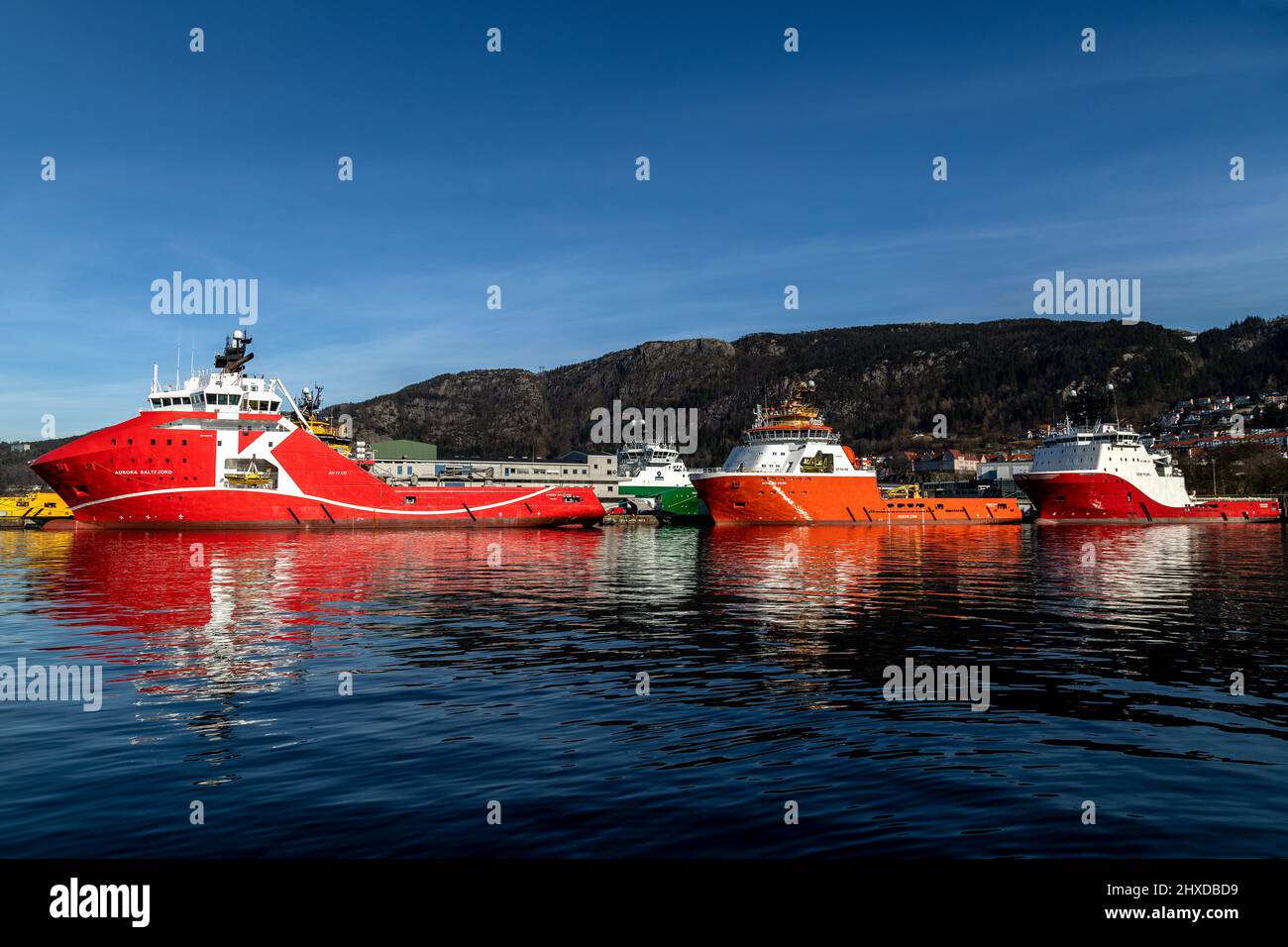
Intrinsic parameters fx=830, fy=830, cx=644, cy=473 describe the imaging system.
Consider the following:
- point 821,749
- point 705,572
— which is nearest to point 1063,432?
point 705,572

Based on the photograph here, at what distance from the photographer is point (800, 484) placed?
79125 mm

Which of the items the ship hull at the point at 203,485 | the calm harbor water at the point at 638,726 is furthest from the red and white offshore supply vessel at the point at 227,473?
the calm harbor water at the point at 638,726

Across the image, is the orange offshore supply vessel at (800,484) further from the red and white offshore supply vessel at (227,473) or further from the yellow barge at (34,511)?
the yellow barge at (34,511)

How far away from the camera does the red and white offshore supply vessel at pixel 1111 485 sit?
88125 mm

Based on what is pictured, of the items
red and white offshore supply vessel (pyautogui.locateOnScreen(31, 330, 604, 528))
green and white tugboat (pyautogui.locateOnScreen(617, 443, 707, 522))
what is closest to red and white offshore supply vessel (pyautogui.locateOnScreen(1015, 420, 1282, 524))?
green and white tugboat (pyautogui.locateOnScreen(617, 443, 707, 522))

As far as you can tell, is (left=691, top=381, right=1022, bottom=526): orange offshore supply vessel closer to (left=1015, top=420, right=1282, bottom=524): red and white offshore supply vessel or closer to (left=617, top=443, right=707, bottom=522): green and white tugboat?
(left=1015, top=420, right=1282, bottom=524): red and white offshore supply vessel

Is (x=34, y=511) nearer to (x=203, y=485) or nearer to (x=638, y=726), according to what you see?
(x=203, y=485)

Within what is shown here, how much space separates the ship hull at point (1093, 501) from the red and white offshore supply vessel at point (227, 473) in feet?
200

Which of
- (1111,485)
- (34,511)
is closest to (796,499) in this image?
(1111,485)

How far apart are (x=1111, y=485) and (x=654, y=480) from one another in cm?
5301

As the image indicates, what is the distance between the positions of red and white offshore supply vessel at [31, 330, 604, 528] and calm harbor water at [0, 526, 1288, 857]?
3658cm
